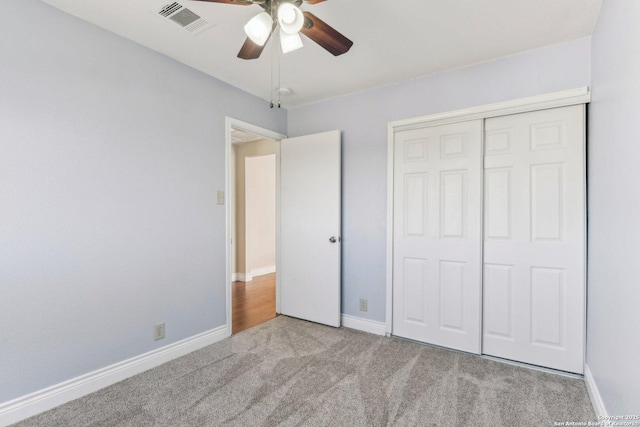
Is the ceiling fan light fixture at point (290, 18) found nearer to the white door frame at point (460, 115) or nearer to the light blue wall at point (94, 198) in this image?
the light blue wall at point (94, 198)

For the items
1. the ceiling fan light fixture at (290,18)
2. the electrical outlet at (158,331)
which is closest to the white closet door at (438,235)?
the ceiling fan light fixture at (290,18)

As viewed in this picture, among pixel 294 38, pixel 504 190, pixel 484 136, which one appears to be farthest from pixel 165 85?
pixel 504 190

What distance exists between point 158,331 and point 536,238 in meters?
2.97

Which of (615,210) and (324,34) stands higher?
(324,34)

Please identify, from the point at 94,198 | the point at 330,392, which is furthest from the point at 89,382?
the point at 330,392

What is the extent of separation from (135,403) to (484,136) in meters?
3.14

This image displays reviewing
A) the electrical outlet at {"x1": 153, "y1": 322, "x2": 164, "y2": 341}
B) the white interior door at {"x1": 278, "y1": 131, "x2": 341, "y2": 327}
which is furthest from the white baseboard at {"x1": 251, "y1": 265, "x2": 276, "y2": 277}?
the electrical outlet at {"x1": 153, "y1": 322, "x2": 164, "y2": 341}

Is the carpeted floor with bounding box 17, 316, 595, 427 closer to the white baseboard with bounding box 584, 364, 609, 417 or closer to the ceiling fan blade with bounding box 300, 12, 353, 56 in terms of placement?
the white baseboard with bounding box 584, 364, 609, 417

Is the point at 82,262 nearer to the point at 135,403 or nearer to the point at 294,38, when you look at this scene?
the point at 135,403

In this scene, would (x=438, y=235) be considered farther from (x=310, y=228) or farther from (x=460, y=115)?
(x=310, y=228)

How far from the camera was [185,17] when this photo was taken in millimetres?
1970

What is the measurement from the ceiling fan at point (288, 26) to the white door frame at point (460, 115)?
130 centimetres

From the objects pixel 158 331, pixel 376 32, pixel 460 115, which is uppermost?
pixel 376 32

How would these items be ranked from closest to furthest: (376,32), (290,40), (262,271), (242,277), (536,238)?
(290,40) → (376,32) → (536,238) → (242,277) → (262,271)
